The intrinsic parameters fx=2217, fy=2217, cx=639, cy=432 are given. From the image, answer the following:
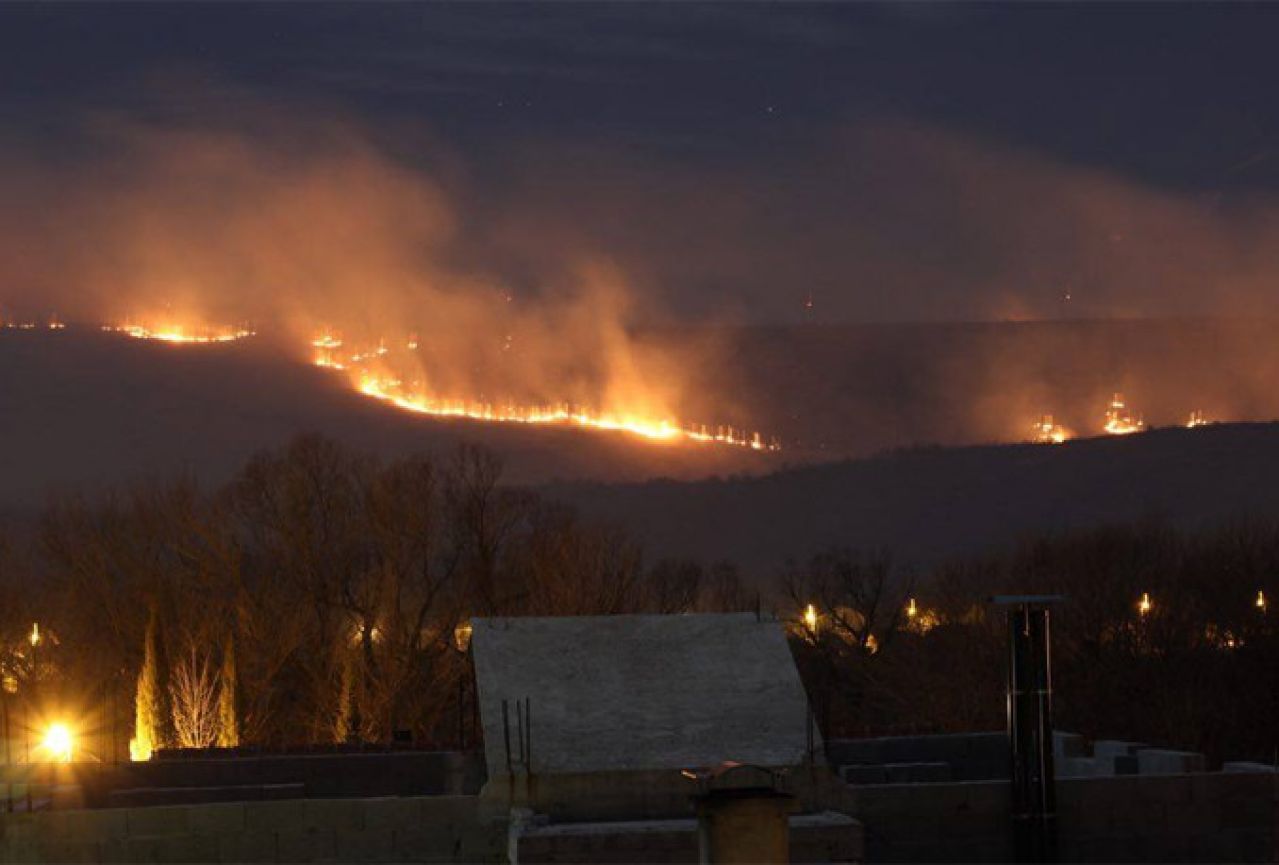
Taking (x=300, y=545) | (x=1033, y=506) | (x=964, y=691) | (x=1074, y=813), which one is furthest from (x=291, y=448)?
(x=1033, y=506)

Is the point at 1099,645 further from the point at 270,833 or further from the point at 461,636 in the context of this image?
the point at 270,833

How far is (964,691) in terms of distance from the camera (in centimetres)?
6266

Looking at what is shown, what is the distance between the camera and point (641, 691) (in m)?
26.6

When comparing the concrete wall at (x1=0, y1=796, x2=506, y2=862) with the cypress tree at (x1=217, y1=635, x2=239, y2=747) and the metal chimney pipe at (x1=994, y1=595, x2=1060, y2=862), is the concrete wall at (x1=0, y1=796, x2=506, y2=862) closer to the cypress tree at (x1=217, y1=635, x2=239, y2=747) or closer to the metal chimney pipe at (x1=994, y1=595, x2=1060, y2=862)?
the metal chimney pipe at (x1=994, y1=595, x2=1060, y2=862)

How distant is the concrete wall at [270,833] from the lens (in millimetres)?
23234

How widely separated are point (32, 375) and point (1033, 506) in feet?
276

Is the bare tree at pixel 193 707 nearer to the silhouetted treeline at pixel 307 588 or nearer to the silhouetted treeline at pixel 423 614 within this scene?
the silhouetted treeline at pixel 423 614

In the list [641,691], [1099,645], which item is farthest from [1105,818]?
[1099,645]

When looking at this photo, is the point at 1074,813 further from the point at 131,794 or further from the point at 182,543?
the point at 182,543

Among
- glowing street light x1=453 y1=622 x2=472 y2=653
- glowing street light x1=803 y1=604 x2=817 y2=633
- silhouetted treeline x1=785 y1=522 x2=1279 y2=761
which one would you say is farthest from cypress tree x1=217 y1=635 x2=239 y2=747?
glowing street light x1=803 y1=604 x2=817 y2=633

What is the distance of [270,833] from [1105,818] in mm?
9347

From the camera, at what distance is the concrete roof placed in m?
25.3

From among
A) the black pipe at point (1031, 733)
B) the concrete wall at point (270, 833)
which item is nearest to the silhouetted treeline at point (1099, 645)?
the black pipe at point (1031, 733)

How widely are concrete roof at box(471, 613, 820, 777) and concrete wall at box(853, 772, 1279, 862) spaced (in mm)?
1610
